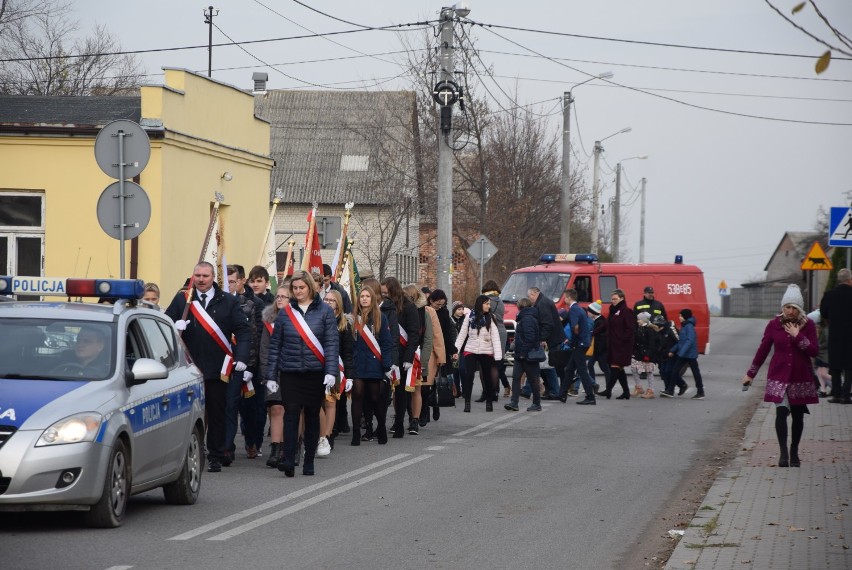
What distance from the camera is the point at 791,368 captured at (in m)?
13.3

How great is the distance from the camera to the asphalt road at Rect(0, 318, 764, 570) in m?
8.38

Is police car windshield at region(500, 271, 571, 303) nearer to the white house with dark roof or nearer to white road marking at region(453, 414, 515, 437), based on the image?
white road marking at region(453, 414, 515, 437)

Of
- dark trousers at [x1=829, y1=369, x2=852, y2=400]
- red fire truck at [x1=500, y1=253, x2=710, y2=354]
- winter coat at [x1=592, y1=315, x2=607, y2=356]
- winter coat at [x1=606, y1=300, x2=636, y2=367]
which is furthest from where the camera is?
red fire truck at [x1=500, y1=253, x2=710, y2=354]

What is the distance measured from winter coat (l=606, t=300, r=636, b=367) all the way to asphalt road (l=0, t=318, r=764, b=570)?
5.93 meters

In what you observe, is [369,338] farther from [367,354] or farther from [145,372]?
[145,372]

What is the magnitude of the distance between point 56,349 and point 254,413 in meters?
4.68

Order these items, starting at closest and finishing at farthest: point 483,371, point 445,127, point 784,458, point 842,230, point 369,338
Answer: point 784,458, point 369,338, point 483,371, point 842,230, point 445,127

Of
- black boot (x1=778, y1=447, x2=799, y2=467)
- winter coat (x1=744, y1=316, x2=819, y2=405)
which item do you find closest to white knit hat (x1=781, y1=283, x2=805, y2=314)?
winter coat (x1=744, y1=316, x2=819, y2=405)

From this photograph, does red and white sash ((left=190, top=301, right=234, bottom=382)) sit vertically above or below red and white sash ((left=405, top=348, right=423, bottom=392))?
above

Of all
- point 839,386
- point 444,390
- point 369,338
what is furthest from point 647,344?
point 369,338

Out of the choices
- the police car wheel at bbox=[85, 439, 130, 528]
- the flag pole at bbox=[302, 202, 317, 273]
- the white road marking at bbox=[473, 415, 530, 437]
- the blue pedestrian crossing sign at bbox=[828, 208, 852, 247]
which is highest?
the blue pedestrian crossing sign at bbox=[828, 208, 852, 247]

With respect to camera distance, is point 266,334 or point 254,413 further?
point 254,413

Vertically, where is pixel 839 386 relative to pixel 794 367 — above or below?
below

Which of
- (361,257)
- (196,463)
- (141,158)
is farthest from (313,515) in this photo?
(361,257)
